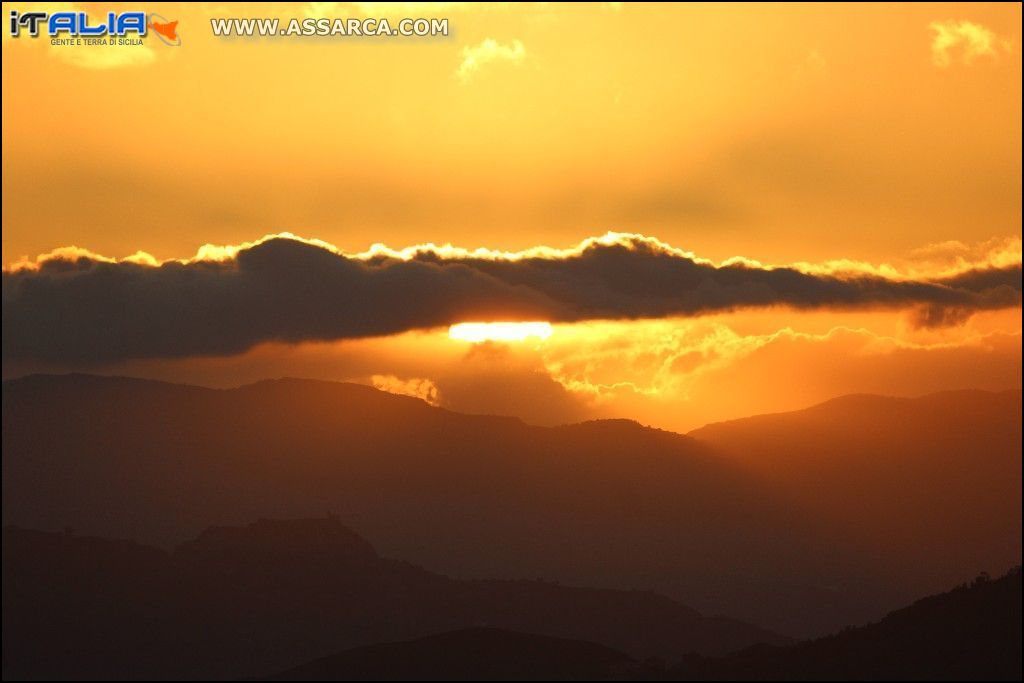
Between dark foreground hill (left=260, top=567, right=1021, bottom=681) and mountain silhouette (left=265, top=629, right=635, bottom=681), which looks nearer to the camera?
dark foreground hill (left=260, top=567, right=1021, bottom=681)

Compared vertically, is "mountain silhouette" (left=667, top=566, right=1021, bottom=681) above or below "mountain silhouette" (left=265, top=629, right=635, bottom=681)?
below

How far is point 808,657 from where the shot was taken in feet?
408

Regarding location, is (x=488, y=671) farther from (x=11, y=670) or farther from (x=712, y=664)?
(x=11, y=670)

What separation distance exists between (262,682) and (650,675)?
1756 inches

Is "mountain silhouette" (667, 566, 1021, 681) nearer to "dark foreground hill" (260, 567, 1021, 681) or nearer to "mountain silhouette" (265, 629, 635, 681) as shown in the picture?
"dark foreground hill" (260, 567, 1021, 681)

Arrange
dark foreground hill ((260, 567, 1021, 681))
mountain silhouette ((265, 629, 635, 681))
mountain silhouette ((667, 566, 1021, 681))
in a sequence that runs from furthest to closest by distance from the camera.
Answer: mountain silhouette ((265, 629, 635, 681)), dark foreground hill ((260, 567, 1021, 681)), mountain silhouette ((667, 566, 1021, 681))

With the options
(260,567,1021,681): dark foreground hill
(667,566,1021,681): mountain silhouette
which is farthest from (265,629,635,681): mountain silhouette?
(667,566,1021,681): mountain silhouette

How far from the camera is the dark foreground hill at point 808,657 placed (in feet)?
381

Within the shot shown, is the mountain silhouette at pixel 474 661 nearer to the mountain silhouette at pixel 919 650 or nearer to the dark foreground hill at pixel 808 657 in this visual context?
the dark foreground hill at pixel 808 657

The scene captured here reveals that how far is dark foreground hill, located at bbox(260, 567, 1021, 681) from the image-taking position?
116 metres

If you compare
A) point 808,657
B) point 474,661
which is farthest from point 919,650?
point 474,661

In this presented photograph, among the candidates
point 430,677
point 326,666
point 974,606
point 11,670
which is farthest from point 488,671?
point 11,670

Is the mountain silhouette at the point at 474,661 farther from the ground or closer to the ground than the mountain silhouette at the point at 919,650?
farther from the ground

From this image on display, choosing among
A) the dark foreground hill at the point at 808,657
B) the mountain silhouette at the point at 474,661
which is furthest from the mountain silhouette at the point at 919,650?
A: the mountain silhouette at the point at 474,661
